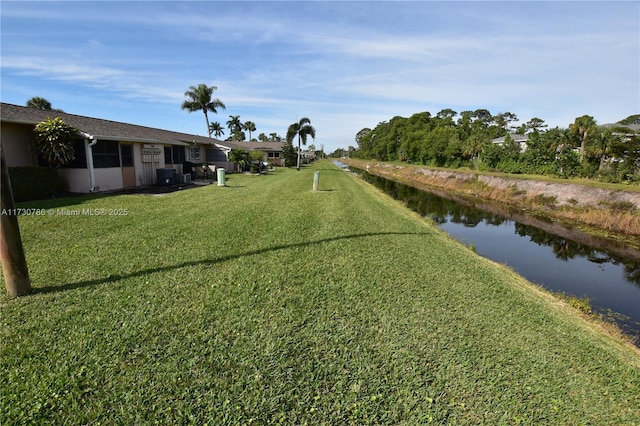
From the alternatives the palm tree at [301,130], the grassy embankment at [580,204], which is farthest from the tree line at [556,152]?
the palm tree at [301,130]

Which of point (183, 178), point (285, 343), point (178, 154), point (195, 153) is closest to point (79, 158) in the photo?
point (183, 178)

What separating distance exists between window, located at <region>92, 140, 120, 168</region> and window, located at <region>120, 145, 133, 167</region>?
40cm

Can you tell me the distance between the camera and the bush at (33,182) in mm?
9766

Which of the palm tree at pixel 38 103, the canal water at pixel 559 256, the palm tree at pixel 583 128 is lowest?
the canal water at pixel 559 256

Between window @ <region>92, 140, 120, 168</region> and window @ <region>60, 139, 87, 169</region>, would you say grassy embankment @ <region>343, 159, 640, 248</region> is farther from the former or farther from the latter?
window @ <region>60, 139, 87, 169</region>

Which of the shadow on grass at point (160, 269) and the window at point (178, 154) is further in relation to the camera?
the window at point (178, 154)

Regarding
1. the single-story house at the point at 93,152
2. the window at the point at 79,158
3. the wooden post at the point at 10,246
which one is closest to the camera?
the wooden post at the point at 10,246

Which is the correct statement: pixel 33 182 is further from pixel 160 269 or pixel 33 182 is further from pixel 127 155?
pixel 160 269

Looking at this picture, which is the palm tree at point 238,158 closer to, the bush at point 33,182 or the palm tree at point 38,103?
the bush at point 33,182

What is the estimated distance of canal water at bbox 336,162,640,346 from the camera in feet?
23.6

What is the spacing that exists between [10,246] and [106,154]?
11608mm

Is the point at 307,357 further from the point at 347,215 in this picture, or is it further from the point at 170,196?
the point at 170,196

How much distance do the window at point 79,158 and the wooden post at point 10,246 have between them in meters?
10.3

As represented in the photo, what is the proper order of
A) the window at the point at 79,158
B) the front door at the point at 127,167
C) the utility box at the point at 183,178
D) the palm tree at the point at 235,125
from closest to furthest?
the window at the point at 79,158 → the front door at the point at 127,167 → the utility box at the point at 183,178 → the palm tree at the point at 235,125
